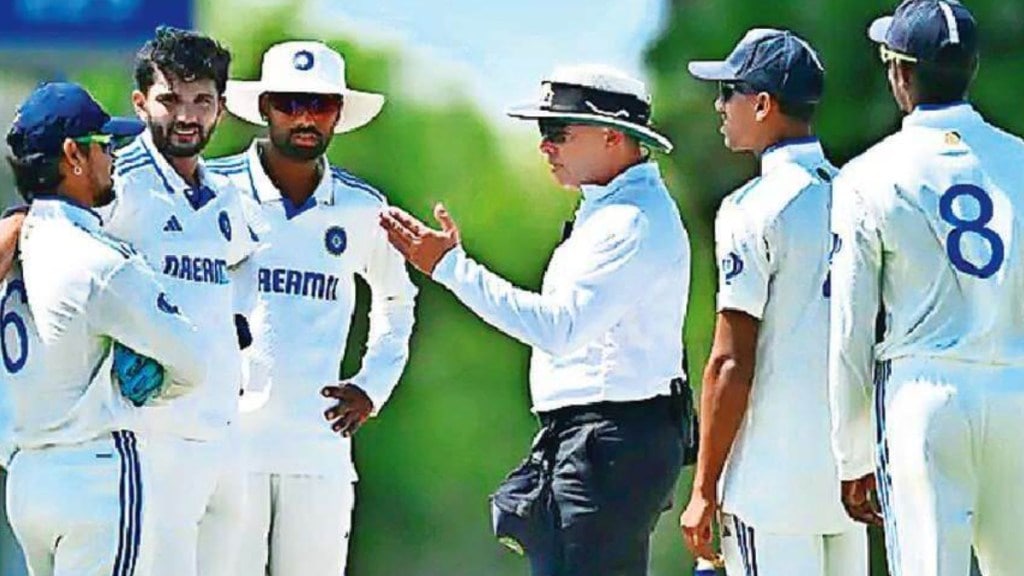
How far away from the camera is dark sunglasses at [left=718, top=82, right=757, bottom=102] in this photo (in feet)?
16.4

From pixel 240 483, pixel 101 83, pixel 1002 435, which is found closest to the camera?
pixel 1002 435

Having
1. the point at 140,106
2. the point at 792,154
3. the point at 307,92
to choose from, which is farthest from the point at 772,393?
the point at 140,106

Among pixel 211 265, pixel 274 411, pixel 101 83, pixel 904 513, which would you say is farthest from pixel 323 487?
pixel 101 83

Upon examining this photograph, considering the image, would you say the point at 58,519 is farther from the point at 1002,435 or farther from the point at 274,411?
the point at 1002,435

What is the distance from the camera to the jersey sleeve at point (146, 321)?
454 cm

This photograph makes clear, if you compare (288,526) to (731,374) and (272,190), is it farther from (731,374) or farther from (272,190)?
(731,374)

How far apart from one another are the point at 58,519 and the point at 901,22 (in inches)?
75.7

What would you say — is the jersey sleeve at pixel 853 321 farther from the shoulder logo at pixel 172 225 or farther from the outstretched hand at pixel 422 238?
the shoulder logo at pixel 172 225

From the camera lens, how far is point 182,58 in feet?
17.2

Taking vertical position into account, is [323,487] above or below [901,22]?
below

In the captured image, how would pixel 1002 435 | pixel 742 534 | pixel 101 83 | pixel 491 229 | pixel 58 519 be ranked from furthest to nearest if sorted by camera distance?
pixel 491 229 < pixel 101 83 < pixel 742 534 < pixel 58 519 < pixel 1002 435

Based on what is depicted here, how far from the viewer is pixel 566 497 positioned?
4918 mm

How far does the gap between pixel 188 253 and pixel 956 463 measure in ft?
6.08

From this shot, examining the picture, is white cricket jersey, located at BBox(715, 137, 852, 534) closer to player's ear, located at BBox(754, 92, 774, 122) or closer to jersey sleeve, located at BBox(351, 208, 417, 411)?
player's ear, located at BBox(754, 92, 774, 122)
